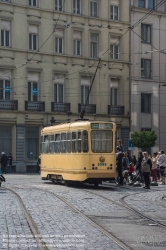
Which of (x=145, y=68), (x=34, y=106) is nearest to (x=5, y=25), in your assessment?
(x=34, y=106)

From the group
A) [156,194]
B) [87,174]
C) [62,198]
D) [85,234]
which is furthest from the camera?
[87,174]

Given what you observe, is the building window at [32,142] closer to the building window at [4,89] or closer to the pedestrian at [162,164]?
the building window at [4,89]

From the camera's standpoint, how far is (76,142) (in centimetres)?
2650

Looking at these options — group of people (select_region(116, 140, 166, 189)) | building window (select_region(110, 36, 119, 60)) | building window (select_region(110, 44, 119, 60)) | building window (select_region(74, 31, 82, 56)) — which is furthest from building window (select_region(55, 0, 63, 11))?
group of people (select_region(116, 140, 166, 189))

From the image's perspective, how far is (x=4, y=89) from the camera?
155 ft

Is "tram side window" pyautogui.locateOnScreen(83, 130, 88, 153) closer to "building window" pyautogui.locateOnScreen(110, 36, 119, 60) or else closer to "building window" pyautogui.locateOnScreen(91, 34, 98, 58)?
"building window" pyautogui.locateOnScreen(91, 34, 98, 58)

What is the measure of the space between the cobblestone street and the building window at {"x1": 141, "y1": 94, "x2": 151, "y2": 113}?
31.1 metres

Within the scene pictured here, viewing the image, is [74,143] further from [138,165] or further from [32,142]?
[32,142]

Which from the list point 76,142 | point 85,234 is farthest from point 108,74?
point 85,234

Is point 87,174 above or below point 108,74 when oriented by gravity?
below

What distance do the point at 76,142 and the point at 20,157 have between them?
22.1 metres

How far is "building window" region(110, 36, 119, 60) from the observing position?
173 feet

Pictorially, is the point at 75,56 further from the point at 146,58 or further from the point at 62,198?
the point at 62,198

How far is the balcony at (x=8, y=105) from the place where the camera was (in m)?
46.8
